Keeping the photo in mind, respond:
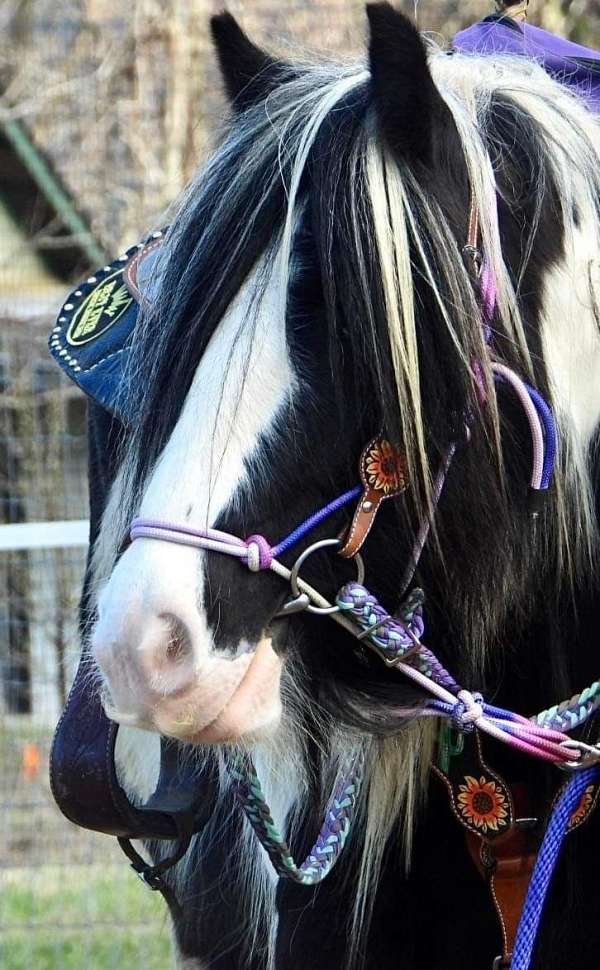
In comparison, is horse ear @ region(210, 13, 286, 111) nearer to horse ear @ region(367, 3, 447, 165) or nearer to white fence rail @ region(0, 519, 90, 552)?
horse ear @ region(367, 3, 447, 165)

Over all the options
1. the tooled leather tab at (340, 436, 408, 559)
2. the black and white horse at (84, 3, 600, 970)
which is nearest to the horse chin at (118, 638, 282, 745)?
the black and white horse at (84, 3, 600, 970)

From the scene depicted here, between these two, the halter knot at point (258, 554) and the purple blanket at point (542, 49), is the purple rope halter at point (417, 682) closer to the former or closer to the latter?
the halter knot at point (258, 554)

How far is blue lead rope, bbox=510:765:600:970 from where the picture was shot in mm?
1396

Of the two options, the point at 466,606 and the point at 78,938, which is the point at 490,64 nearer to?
the point at 466,606

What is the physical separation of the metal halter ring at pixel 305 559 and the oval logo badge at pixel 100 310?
Result: 0.68 metres

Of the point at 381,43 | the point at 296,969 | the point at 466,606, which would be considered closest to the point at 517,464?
the point at 466,606

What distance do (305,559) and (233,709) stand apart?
0.50 feet

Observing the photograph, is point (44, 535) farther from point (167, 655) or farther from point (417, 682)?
point (167, 655)

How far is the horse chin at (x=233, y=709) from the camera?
117 cm

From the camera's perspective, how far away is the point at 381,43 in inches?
48.3

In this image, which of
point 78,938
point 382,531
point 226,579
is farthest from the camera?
point 78,938

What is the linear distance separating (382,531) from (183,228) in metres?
0.40

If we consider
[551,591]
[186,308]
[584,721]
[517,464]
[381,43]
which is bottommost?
[584,721]

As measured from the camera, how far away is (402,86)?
1249mm
